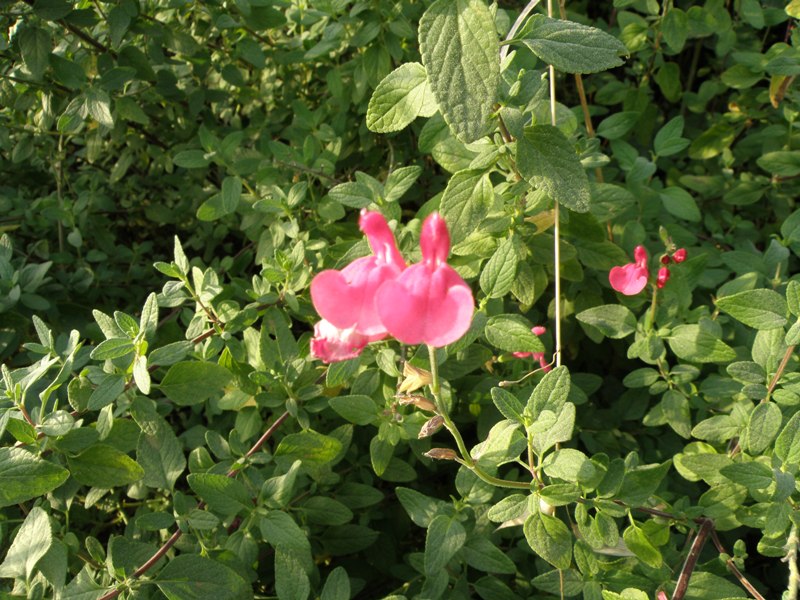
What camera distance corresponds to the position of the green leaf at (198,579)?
1.09m

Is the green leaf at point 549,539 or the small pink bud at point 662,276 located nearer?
the green leaf at point 549,539

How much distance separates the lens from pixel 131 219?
7.66 ft

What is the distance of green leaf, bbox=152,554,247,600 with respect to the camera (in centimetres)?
109

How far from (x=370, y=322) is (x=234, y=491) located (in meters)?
0.59

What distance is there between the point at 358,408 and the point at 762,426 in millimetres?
697

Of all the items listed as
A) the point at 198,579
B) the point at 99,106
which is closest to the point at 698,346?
the point at 198,579

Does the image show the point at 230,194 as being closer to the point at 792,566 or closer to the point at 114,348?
the point at 114,348

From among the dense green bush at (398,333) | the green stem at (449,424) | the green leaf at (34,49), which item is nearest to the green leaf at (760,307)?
the dense green bush at (398,333)

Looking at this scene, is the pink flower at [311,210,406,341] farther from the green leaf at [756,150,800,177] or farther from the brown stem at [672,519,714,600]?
the green leaf at [756,150,800,177]

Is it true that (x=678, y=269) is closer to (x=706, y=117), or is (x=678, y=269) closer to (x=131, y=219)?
(x=706, y=117)

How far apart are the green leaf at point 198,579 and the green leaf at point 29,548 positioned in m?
0.18

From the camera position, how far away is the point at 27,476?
1.03 meters

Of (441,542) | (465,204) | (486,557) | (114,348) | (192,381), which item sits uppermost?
(465,204)

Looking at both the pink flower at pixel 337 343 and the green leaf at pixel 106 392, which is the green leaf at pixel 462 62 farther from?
the green leaf at pixel 106 392
